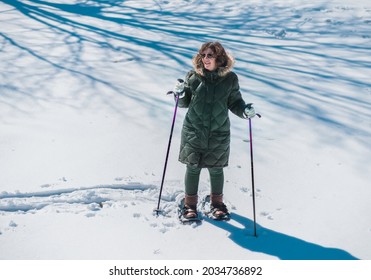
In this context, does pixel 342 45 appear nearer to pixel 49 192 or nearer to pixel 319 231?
pixel 319 231

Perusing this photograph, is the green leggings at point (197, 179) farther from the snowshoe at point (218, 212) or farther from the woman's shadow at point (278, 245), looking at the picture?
the woman's shadow at point (278, 245)

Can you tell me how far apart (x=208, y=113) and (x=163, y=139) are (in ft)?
5.03

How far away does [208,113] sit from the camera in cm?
312

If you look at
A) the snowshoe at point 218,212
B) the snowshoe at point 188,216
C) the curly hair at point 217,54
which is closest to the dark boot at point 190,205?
the snowshoe at point 188,216

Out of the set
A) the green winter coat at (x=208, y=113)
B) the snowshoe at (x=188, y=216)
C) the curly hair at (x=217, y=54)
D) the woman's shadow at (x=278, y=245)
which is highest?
the curly hair at (x=217, y=54)

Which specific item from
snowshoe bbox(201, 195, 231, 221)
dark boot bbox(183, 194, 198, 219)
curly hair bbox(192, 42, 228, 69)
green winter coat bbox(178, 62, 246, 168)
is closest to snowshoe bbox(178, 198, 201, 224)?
dark boot bbox(183, 194, 198, 219)

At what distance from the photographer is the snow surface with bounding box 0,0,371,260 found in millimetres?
3127

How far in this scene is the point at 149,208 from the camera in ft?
11.5

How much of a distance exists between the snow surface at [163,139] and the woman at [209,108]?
0.52 m

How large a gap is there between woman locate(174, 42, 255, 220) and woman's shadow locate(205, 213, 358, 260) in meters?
0.23

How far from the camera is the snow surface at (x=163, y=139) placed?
3.13 metres

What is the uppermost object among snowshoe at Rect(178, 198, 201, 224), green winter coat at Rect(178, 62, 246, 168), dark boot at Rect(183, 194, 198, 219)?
green winter coat at Rect(178, 62, 246, 168)

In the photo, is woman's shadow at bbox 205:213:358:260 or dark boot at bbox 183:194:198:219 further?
dark boot at bbox 183:194:198:219

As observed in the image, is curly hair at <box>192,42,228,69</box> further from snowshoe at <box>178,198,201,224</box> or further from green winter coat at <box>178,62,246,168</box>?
snowshoe at <box>178,198,201,224</box>
